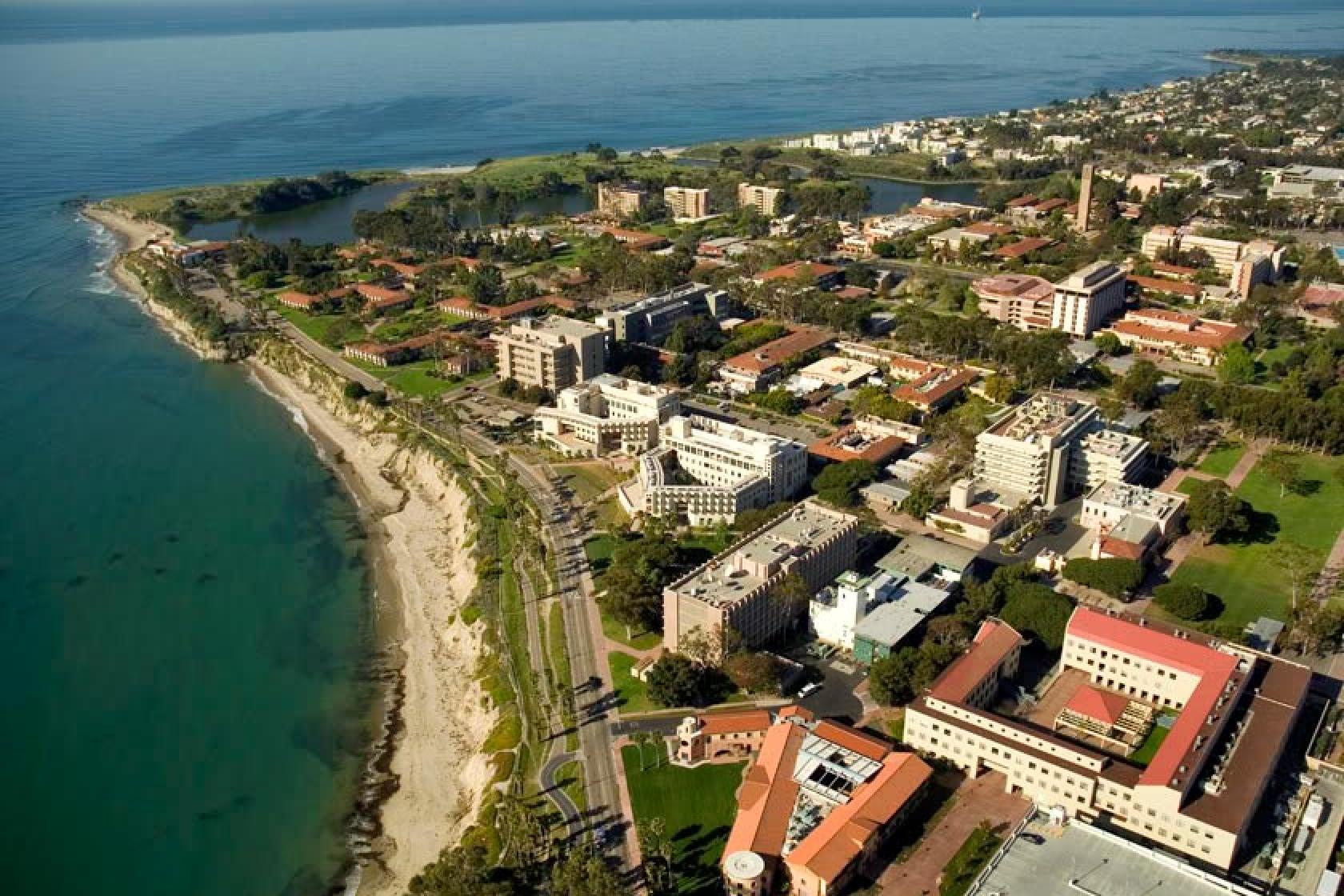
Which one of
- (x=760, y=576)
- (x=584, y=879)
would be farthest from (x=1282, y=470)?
(x=584, y=879)

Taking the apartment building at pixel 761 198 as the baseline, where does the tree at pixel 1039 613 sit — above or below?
below

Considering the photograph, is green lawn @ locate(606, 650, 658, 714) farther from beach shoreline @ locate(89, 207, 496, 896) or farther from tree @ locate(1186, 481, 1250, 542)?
tree @ locate(1186, 481, 1250, 542)

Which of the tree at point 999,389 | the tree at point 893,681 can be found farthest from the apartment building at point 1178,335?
the tree at point 893,681

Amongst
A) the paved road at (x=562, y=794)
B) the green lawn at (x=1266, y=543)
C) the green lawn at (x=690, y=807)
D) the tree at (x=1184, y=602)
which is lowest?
the paved road at (x=562, y=794)

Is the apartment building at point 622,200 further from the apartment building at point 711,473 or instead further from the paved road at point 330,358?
the apartment building at point 711,473

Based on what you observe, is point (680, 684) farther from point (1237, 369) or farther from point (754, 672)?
point (1237, 369)
